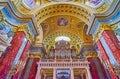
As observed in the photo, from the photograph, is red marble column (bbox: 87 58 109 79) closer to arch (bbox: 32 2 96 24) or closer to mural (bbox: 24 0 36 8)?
arch (bbox: 32 2 96 24)

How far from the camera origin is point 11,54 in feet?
28.7

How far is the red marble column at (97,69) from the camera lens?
1115cm

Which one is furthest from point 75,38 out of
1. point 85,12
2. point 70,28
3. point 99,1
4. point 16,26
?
point 16,26

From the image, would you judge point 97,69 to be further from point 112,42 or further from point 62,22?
point 62,22

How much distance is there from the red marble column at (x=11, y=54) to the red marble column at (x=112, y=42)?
5425 millimetres

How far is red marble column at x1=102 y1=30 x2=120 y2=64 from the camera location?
8.92 meters

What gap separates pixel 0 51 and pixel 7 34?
1.71m

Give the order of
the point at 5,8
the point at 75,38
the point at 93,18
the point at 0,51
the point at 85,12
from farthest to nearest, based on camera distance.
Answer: the point at 75,38, the point at 85,12, the point at 93,18, the point at 5,8, the point at 0,51

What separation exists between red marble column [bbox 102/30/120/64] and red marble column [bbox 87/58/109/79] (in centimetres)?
268

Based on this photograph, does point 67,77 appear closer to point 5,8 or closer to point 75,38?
point 75,38

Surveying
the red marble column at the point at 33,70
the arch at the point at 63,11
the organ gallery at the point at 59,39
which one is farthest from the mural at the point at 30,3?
the red marble column at the point at 33,70

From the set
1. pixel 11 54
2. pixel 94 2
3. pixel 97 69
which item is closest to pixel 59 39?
pixel 94 2

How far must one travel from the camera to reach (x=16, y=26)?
10672 mm

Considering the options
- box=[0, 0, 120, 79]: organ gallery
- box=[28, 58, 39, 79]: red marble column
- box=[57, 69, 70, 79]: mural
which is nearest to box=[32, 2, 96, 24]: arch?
box=[0, 0, 120, 79]: organ gallery
